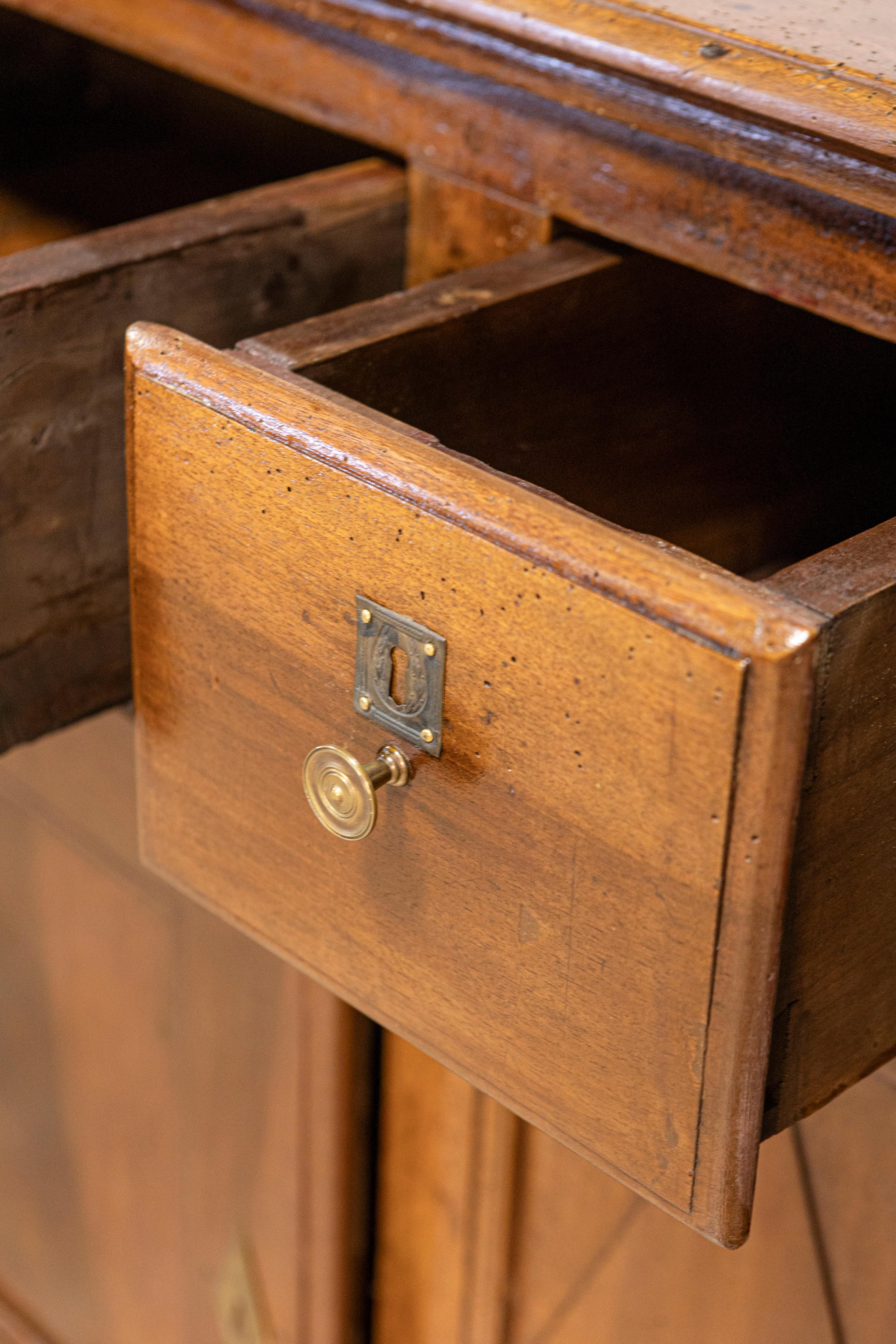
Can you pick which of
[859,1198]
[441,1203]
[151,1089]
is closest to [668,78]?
[859,1198]

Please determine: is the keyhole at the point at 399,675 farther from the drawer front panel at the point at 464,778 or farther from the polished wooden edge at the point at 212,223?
the polished wooden edge at the point at 212,223

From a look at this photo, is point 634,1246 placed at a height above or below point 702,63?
below

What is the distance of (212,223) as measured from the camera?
73cm

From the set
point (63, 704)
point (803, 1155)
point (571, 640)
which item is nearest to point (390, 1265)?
point (803, 1155)

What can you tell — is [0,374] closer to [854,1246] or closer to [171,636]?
[171,636]

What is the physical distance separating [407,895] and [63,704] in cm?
27

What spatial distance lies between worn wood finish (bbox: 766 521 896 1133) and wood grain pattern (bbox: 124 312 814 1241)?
0.07ft

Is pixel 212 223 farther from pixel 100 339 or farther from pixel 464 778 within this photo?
pixel 464 778

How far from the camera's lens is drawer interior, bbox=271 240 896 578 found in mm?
665

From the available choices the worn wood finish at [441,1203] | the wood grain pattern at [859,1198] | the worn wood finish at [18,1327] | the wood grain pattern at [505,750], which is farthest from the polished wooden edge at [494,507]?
the worn wood finish at [18,1327]

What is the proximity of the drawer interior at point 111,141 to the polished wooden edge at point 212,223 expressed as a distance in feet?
0.82

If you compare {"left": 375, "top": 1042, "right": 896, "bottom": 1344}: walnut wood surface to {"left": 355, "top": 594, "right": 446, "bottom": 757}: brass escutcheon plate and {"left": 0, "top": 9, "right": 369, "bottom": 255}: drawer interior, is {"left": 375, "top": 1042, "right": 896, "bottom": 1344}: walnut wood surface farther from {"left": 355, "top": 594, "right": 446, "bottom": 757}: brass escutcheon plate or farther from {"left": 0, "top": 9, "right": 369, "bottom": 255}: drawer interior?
{"left": 0, "top": 9, "right": 369, "bottom": 255}: drawer interior

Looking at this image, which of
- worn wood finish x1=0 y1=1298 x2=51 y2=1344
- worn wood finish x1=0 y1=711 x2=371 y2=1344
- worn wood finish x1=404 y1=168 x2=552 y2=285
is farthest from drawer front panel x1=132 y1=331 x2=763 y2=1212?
worn wood finish x1=0 y1=1298 x2=51 y2=1344

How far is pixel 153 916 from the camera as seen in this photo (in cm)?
105
